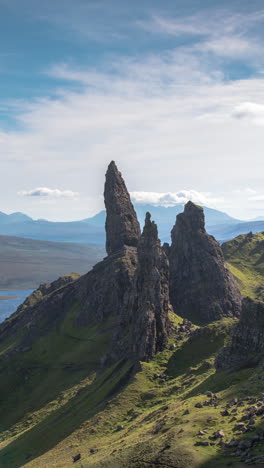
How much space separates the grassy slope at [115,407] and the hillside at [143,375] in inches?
11.7

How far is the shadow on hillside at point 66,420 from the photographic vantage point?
97.5 metres

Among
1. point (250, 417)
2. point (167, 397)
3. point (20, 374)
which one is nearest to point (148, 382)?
point (167, 397)

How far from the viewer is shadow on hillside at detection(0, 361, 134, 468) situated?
320 feet

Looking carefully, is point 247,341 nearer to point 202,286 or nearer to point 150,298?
point 150,298

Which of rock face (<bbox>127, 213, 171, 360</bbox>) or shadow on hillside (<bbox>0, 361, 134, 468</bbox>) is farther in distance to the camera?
rock face (<bbox>127, 213, 171, 360</bbox>)

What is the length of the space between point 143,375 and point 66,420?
66.3 ft

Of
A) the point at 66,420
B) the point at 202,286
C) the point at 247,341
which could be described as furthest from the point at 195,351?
the point at 202,286

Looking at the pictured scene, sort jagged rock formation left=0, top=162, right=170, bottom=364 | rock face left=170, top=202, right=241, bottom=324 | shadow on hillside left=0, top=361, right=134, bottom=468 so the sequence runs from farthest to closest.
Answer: rock face left=170, top=202, right=241, bottom=324
jagged rock formation left=0, top=162, right=170, bottom=364
shadow on hillside left=0, top=361, right=134, bottom=468

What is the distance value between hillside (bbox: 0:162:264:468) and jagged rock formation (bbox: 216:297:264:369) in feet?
0.68

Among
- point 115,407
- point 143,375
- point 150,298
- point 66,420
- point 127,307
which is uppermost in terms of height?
point 150,298

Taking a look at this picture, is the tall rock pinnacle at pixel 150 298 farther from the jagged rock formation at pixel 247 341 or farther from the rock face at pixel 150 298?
the jagged rock formation at pixel 247 341

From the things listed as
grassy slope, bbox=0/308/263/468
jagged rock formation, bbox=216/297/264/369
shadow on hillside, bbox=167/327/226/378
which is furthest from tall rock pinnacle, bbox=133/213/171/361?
jagged rock formation, bbox=216/297/264/369

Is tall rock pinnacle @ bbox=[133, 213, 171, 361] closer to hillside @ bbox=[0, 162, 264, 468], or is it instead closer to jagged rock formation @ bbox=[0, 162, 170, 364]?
jagged rock formation @ bbox=[0, 162, 170, 364]

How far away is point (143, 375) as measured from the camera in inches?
4281
